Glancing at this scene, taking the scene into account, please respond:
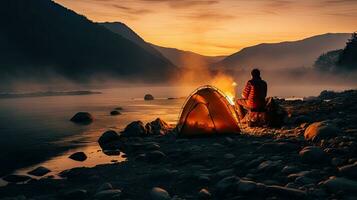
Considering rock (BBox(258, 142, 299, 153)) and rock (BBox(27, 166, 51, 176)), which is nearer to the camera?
rock (BBox(258, 142, 299, 153))

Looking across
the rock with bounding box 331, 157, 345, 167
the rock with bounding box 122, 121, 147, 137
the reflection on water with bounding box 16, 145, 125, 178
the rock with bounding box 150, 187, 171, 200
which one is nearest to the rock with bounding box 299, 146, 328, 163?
the rock with bounding box 331, 157, 345, 167

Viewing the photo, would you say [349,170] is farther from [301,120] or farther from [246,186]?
[301,120]

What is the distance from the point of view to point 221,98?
1602 centimetres

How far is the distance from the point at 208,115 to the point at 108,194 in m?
7.43

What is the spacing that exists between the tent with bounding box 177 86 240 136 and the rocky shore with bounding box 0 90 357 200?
3.37 ft

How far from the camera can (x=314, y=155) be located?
969cm

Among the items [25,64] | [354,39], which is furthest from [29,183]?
[25,64]

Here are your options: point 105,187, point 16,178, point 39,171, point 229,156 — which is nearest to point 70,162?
point 39,171

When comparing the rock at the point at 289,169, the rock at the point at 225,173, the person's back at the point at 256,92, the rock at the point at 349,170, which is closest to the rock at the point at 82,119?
the person's back at the point at 256,92

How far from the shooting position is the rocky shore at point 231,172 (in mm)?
8188

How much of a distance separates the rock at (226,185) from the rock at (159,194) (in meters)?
1.09

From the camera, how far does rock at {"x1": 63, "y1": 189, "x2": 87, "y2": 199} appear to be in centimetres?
903

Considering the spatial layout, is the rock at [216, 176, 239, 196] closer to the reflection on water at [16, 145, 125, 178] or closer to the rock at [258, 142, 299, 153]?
the rock at [258, 142, 299, 153]

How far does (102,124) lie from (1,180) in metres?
15.0
